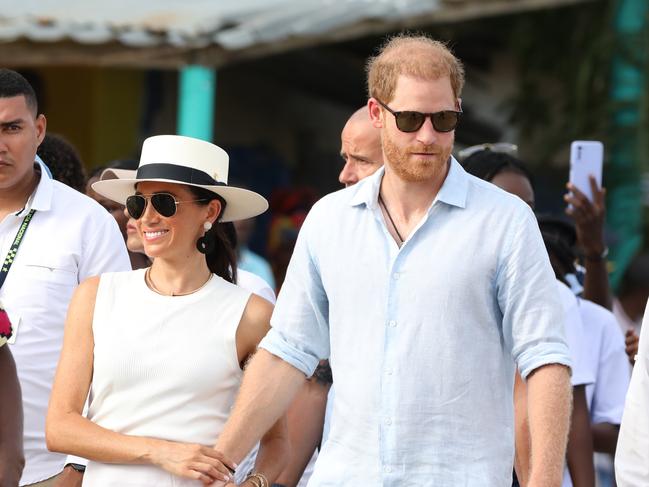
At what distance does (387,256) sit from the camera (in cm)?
406

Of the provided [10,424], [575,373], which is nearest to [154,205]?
[10,424]

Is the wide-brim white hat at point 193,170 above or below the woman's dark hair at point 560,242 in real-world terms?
above

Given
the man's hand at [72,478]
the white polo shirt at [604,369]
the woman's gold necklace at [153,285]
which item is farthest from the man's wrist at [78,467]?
the white polo shirt at [604,369]

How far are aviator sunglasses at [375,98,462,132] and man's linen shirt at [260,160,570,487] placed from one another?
170 millimetres

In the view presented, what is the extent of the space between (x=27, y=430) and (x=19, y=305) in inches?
17.8

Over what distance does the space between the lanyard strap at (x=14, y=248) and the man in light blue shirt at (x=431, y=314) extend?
58.6 inches

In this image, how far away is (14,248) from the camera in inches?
212

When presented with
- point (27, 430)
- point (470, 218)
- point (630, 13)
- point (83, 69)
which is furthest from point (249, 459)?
point (83, 69)

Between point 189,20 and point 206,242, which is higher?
point 189,20

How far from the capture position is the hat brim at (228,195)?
4781 mm

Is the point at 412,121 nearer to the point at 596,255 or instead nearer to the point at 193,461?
the point at 193,461

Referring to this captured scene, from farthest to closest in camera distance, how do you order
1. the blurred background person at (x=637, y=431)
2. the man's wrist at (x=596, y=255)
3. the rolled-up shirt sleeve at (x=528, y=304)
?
the man's wrist at (x=596, y=255), the rolled-up shirt sleeve at (x=528, y=304), the blurred background person at (x=637, y=431)

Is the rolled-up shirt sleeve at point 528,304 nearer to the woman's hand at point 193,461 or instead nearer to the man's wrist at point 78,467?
the woman's hand at point 193,461

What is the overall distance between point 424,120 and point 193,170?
1.02m
